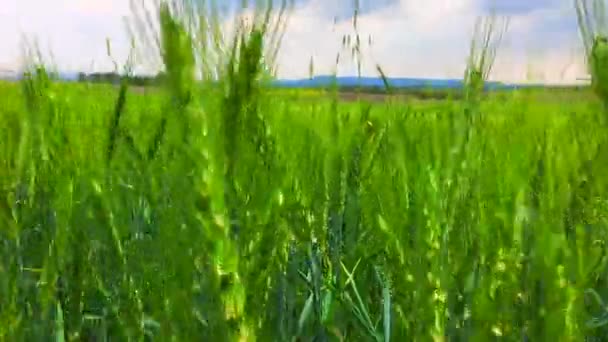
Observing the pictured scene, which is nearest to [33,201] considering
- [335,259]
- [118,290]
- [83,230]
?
[83,230]

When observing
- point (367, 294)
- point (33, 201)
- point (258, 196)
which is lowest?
point (367, 294)

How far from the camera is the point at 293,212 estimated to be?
1.24 meters

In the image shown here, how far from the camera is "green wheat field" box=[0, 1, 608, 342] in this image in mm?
718

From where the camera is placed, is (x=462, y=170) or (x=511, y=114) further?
(x=511, y=114)

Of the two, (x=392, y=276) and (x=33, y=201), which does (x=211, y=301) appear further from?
(x=33, y=201)

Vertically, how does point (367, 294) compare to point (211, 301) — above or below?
below

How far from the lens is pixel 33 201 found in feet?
4.42

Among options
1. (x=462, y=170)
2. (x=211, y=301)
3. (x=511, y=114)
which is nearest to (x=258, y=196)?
(x=211, y=301)

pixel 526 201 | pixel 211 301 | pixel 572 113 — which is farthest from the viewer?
pixel 572 113

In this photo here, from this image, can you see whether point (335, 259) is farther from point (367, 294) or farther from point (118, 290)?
point (118, 290)

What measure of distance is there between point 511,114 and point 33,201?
2.48 ft

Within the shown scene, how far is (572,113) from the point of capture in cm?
115

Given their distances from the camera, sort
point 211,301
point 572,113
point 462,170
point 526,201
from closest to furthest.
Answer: point 211,301 < point 462,170 < point 526,201 < point 572,113

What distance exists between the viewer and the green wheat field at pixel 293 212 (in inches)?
28.3
